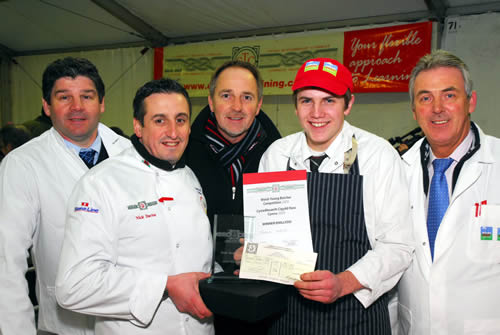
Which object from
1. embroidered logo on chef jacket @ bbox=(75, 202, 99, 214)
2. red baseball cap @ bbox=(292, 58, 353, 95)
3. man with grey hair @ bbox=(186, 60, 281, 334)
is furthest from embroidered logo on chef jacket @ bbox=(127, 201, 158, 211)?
red baseball cap @ bbox=(292, 58, 353, 95)

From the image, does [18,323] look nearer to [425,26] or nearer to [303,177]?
[303,177]

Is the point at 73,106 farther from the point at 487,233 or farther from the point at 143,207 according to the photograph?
the point at 487,233

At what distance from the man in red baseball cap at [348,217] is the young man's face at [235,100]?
642mm

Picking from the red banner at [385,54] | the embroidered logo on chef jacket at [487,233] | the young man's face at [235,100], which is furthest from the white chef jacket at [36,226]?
the red banner at [385,54]

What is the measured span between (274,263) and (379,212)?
21.9 inches

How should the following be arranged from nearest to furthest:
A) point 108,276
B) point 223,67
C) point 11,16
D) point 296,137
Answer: point 108,276
point 296,137
point 223,67
point 11,16

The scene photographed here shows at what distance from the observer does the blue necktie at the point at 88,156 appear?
2294 mm

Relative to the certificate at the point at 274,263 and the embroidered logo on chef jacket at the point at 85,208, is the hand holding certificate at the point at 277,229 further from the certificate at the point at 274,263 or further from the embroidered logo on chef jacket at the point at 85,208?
the embroidered logo on chef jacket at the point at 85,208

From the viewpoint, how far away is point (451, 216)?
1992mm

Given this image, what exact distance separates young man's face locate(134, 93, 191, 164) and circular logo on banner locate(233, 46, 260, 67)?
7.17m

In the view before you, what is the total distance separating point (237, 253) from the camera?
1862 mm

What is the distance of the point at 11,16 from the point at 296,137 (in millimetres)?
10515

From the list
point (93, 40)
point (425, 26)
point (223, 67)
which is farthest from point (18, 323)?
point (93, 40)

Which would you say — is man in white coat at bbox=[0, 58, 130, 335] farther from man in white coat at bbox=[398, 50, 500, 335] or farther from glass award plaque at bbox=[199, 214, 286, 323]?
man in white coat at bbox=[398, 50, 500, 335]
